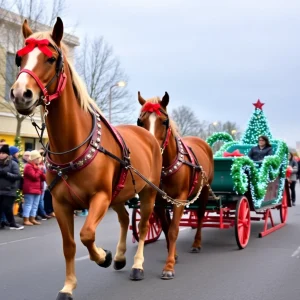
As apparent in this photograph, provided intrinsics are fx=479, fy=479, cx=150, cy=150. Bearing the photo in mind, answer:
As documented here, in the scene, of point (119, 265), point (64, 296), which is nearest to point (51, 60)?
point (64, 296)

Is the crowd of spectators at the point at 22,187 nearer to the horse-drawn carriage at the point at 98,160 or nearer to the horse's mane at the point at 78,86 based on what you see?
the horse-drawn carriage at the point at 98,160

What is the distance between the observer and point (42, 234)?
986cm

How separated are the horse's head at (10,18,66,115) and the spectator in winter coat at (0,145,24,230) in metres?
6.62

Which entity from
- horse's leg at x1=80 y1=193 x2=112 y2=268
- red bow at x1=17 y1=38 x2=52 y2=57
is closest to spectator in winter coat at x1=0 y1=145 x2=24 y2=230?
horse's leg at x1=80 y1=193 x2=112 y2=268

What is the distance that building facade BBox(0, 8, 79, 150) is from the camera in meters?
22.8

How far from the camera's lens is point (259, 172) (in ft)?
29.7

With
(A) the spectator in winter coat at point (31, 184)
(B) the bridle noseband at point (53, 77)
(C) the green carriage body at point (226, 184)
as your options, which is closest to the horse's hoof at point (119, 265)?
(C) the green carriage body at point (226, 184)

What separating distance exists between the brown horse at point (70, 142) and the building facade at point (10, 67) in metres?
16.6

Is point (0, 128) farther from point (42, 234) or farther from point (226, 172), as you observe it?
point (226, 172)

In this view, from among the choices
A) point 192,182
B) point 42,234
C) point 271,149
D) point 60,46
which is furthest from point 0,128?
point 60,46

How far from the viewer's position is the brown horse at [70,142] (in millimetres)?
3941

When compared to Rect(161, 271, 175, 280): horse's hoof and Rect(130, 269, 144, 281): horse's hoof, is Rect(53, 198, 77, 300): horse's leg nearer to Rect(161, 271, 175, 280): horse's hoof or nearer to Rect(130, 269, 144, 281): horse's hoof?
Rect(130, 269, 144, 281): horse's hoof

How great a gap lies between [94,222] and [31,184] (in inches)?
289

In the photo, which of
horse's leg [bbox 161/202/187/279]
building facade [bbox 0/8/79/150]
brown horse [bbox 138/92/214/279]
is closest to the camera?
horse's leg [bbox 161/202/187/279]
